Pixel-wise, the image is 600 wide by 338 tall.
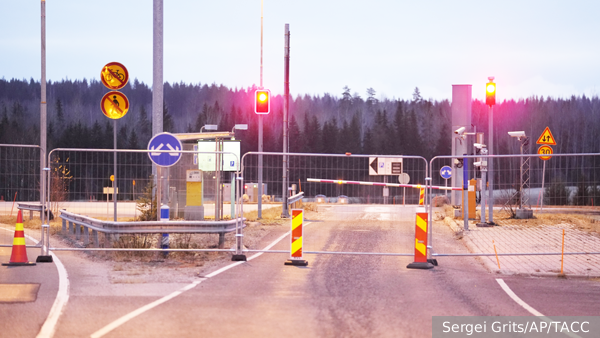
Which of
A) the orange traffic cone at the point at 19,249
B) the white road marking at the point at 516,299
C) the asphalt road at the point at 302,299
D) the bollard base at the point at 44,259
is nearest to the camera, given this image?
the asphalt road at the point at 302,299

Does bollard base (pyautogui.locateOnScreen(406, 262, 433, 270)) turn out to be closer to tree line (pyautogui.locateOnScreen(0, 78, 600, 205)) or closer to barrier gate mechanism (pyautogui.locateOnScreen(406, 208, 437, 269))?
barrier gate mechanism (pyautogui.locateOnScreen(406, 208, 437, 269))

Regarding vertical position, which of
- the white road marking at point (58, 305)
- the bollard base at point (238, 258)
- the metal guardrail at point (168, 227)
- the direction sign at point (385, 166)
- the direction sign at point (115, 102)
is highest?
the direction sign at point (115, 102)

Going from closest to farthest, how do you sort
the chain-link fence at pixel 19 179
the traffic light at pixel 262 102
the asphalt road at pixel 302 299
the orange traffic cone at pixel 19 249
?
the asphalt road at pixel 302 299 → the orange traffic cone at pixel 19 249 → the chain-link fence at pixel 19 179 → the traffic light at pixel 262 102

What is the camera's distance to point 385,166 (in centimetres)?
1497

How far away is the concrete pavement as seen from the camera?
11.4 meters

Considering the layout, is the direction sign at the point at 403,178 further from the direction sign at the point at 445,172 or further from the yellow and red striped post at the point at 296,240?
the yellow and red striped post at the point at 296,240

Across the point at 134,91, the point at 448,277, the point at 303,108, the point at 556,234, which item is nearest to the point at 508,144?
the point at 303,108

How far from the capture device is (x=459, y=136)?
67.7 feet

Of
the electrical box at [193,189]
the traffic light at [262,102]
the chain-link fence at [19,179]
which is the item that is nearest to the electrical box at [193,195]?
the electrical box at [193,189]

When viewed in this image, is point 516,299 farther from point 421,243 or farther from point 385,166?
point 385,166

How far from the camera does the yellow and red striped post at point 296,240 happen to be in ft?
37.4

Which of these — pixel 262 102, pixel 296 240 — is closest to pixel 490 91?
pixel 262 102

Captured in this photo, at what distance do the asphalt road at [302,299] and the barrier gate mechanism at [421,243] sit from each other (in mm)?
276

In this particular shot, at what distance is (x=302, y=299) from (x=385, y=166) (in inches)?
285
